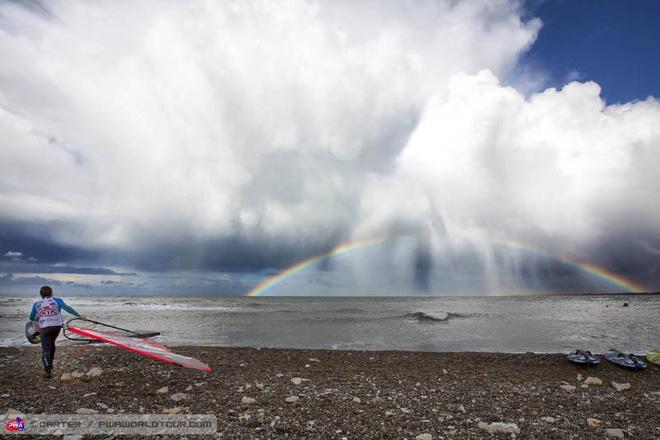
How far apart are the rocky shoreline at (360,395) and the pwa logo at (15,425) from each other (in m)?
0.91

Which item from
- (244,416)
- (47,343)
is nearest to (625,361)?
(244,416)

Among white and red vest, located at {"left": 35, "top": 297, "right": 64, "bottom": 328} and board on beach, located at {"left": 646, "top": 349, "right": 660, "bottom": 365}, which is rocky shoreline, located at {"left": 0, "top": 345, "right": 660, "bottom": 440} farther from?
white and red vest, located at {"left": 35, "top": 297, "right": 64, "bottom": 328}

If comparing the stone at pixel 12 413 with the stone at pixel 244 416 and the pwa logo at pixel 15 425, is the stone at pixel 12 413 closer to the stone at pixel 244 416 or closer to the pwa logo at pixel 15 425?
the pwa logo at pixel 15 425

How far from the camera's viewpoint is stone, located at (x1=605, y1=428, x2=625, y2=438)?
25.3 ft

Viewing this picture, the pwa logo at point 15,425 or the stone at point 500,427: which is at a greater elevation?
the stone at point 500,427

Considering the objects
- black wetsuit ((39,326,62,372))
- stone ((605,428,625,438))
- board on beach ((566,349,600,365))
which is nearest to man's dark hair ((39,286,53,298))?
black wetsuit ((39,326,62,372))

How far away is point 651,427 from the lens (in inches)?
328

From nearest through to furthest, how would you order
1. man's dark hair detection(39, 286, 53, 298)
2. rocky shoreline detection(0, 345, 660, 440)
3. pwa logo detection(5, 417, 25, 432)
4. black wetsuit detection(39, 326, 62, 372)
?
pwa logo detection(5, 417, 25, 432), rocky shoreline detection(0, 345, 660, 440), black wetsuit detection(39, 326, 62, 372), man's dark hair detection(39, 286, 53, 298)

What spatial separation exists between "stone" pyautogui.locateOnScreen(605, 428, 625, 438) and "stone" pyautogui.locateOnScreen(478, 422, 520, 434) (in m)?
2.07

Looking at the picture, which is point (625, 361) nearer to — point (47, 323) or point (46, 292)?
point (47, 323)

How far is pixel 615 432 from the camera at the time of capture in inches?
309

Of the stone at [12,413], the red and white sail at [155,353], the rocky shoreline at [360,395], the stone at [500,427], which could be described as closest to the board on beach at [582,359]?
the rocky shoreline at [360,395]

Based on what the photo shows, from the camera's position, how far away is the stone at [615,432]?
7715mm

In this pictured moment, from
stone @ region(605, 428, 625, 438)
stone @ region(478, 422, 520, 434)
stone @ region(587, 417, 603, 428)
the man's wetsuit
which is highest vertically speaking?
the man's wetsuit
